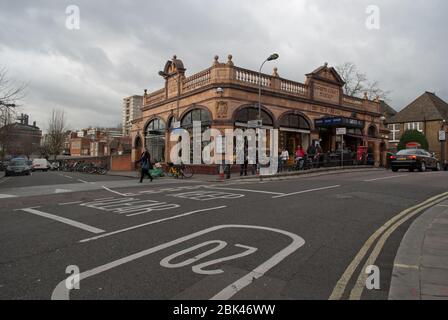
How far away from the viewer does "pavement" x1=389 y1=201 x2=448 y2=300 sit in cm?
322

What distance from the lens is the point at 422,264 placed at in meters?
4.00

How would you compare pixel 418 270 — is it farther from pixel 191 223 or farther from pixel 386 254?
pixel 191 223

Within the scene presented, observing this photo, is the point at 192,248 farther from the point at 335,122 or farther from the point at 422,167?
the point at 335,122

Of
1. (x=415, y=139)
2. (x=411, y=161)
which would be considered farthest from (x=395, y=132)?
(x=411, y=161)

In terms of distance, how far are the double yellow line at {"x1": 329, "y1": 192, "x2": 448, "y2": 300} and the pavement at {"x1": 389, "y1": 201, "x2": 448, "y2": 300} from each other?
0.30 m

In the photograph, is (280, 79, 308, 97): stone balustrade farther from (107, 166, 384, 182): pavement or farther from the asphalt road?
the asphalt road

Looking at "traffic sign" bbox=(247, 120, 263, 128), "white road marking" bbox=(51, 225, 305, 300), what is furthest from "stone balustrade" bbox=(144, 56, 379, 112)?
"white road marking" bbox=(51, 225, 305, 300)

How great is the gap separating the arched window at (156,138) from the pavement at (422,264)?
2478 centimetres

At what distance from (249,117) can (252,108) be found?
77cm

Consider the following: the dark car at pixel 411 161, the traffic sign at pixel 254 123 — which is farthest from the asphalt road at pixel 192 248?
the dark car at pixel 411 161

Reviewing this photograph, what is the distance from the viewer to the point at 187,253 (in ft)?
14.7

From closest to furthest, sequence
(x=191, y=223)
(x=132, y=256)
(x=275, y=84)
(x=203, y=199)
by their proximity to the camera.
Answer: (x=132, y=256), (x=191, y=223), (x=203, y=199), (x=275, y=84)

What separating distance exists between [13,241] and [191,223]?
125 inches
